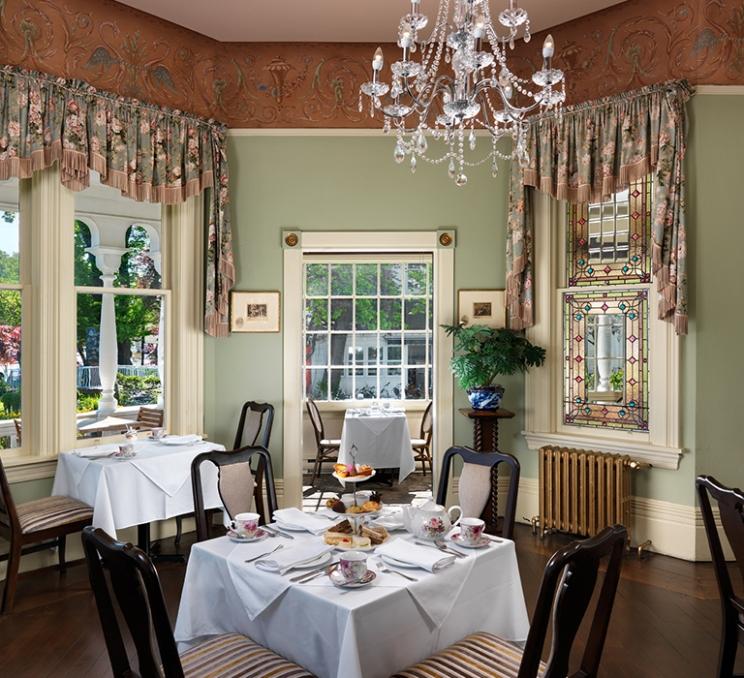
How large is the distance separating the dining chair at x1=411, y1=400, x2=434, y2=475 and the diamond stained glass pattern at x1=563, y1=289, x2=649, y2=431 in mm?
2384

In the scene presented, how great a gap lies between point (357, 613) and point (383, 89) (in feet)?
6.65

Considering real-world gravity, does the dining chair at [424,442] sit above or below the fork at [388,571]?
below

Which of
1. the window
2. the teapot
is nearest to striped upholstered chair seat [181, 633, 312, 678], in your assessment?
the teapot

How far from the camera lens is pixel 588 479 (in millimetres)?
4938

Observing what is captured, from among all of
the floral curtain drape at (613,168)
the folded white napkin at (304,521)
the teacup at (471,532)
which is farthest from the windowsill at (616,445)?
the folded white napkin at (304,521)

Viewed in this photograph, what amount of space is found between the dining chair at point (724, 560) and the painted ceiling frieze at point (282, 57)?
10.7 feet

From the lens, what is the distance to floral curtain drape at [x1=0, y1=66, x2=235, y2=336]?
425 centimetres

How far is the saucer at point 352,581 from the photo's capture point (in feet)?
7.06

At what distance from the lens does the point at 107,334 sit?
16.4ft

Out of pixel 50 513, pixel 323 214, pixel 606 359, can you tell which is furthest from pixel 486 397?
pixel 50 513

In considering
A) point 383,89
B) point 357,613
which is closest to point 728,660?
point 357,613

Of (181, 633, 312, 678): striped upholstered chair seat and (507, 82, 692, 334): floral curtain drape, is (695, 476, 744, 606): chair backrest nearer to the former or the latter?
(181, 633, 312, 678): striped upholstered chair seat

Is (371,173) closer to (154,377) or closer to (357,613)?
(154,377)

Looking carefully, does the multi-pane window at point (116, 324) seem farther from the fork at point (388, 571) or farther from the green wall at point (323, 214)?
Answer: the fork at point (388, 571)
